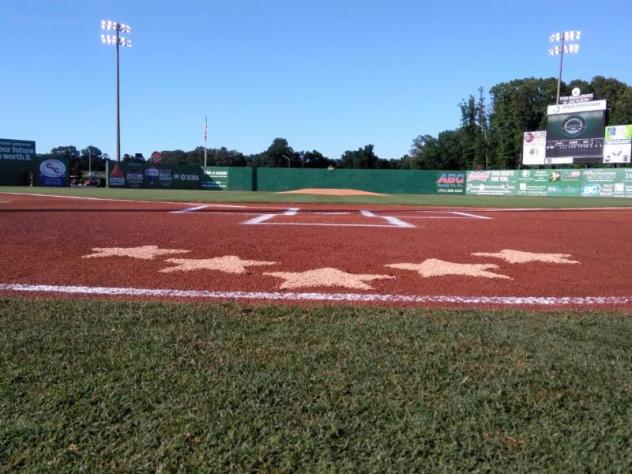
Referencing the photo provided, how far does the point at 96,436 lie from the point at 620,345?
3083 mm

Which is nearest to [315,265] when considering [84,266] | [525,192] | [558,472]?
[84,266]

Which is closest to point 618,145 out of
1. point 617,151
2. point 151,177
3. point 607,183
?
point 617,151

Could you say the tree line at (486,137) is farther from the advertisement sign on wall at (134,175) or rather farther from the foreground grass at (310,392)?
the foreground grass at (310,392)

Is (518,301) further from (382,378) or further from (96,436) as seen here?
(96,436)

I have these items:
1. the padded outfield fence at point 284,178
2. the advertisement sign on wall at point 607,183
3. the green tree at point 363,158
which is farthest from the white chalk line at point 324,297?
the green tree at point 363,158

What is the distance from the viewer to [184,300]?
14.5 ft

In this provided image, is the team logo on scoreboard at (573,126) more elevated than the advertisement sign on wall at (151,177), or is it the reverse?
the team logo on scoreboard at (573,126)

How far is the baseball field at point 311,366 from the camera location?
6.81 ft

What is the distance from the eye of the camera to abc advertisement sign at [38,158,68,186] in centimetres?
4156

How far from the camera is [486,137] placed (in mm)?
70188

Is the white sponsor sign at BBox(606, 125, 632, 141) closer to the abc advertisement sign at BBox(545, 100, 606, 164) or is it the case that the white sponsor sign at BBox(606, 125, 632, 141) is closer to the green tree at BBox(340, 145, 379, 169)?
the abc advertisement sign at BBox(545, 100, 606, 164)

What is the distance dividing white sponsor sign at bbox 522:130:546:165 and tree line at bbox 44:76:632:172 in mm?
21656

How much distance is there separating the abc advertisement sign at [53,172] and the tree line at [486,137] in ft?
16.8

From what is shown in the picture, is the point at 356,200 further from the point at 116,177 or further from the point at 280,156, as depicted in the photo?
the point at 280,156
